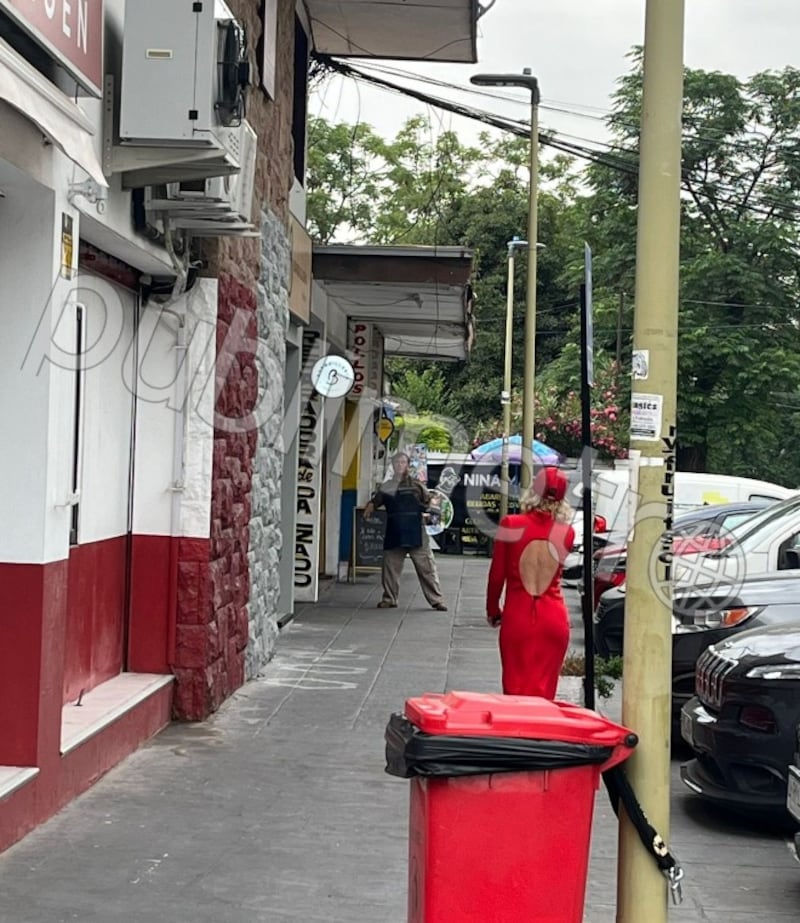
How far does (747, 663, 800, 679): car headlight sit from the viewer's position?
283 inches

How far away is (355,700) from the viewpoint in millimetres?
10859

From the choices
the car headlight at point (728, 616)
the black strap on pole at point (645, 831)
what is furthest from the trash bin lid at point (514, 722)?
the car headlight at point (728, 616)

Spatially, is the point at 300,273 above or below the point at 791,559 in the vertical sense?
above

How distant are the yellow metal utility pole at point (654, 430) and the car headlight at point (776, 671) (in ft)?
8.95

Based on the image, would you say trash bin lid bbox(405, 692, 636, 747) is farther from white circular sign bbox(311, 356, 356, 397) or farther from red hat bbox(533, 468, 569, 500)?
white circular sign bbox(311, 356, 356, 397)

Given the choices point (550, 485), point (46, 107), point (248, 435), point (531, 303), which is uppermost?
point (531, 303)

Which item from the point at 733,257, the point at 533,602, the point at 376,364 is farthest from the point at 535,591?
the point at 733,257

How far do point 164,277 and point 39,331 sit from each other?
2812 mm

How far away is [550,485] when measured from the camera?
7922 mm

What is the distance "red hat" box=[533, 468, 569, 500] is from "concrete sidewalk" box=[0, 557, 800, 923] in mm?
1792

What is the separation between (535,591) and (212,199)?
293 centimetres

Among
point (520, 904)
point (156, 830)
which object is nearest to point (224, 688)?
point (156, 830)

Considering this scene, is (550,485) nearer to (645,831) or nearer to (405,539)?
(645,831)

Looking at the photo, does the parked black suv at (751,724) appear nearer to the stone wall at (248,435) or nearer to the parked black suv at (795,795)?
the parked black suv at (795,795)
